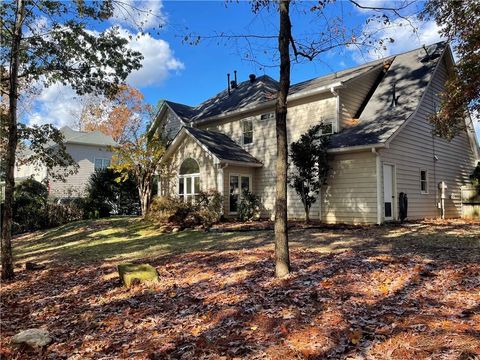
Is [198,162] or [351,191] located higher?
[198,162]

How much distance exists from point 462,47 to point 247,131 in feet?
34.3

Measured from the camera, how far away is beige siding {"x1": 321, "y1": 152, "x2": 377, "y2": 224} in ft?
45.0

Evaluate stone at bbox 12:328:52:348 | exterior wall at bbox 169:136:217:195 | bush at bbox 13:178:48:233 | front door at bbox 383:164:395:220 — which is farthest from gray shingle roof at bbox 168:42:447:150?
stone at bbox 12:328:52:348

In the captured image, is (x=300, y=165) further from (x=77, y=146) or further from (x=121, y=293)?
(x=77, y=146)

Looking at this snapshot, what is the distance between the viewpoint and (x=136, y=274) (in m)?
6.46

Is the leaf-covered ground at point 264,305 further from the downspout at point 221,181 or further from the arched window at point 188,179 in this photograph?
the arched window at point 188,179

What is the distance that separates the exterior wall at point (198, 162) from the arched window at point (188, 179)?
0.24 m

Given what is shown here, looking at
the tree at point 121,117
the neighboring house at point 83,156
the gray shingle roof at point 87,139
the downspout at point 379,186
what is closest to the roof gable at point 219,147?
the downspout at point 379,186

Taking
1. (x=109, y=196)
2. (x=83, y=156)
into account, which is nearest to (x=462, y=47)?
(x=109, y=196)

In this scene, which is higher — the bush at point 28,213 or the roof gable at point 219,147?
→ the roof gable at point 219,147

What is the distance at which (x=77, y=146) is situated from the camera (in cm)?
3241

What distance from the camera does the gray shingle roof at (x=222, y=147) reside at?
1664 centimetres

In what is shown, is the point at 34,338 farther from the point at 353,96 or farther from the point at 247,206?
the point at 353,96

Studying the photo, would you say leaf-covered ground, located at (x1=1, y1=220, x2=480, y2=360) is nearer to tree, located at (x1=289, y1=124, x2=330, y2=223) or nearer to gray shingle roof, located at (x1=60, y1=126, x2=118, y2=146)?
tree, located at (x1=289, y1=124, x2=330, y2=223)
